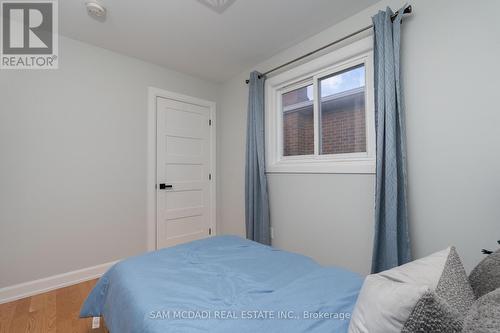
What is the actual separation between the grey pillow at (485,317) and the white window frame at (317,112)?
4.80 ft

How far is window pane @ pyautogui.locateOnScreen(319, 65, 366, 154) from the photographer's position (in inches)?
83.1

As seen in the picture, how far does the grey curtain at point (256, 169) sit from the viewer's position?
2.70 m

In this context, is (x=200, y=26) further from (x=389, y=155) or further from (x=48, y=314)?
(x=48, y=314)

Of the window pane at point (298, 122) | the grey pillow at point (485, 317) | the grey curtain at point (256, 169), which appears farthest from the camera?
the grey curtain at point (256, 169)

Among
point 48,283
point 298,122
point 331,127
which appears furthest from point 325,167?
point 48,283

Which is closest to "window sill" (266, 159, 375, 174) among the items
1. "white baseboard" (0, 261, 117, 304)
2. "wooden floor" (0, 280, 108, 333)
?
"wooden floor" (0, 280, 108, 333)

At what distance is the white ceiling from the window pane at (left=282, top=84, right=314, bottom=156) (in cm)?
55

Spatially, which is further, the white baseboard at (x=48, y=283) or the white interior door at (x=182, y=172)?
the white interior door at (x=182, y=172)

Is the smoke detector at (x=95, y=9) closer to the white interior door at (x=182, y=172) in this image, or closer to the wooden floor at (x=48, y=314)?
the white interior door at (x=182, y=172)

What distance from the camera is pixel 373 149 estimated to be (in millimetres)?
1947

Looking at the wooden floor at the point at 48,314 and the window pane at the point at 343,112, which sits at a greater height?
the window pane at the point at 343,112

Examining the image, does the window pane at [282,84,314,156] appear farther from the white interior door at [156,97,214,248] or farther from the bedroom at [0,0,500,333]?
the white interior door at [156,97,214,248]

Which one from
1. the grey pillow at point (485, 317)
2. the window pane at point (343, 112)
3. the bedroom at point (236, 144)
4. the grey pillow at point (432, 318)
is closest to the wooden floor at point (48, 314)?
the bedroom at point (236, 144)

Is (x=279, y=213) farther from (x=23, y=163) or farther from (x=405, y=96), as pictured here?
(x=23, y=163)
